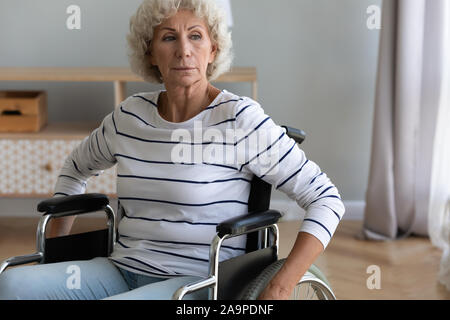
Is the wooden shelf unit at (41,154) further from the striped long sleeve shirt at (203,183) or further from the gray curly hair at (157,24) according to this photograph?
the striped long sleeve shirt at (203,183)

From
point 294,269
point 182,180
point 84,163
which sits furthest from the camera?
point 84,163

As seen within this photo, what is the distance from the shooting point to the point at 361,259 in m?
3.10

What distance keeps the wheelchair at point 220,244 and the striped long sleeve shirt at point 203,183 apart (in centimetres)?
6

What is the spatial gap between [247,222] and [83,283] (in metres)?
0.43

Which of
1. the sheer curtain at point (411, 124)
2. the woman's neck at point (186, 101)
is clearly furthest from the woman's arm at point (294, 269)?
the sheer curtain at point (411, 124)

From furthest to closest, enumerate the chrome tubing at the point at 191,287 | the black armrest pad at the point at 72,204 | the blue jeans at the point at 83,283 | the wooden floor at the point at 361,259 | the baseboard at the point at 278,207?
the baseboard at the point at 278,207, the wooden floor at the point at 361,259, the black armrest pad at the point at 72,204, the blue jeans at the point at 83,283, the chrome tubing at the point at 191,287

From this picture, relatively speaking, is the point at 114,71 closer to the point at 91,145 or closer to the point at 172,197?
the point at 91,145

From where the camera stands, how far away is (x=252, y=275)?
5.15 ft

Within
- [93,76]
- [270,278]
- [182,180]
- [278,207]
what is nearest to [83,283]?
[182,180]

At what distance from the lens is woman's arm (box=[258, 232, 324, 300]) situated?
4.79 feet

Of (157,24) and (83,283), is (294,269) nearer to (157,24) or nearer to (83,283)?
(83,283)

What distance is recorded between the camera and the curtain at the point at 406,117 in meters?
3.25

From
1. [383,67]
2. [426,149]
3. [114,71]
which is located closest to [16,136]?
[114,71]

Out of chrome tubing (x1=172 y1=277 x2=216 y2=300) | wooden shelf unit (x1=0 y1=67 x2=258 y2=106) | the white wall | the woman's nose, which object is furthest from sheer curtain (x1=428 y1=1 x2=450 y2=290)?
chrome tubing (x1=172 y1=277 x2=216 y2=300)
